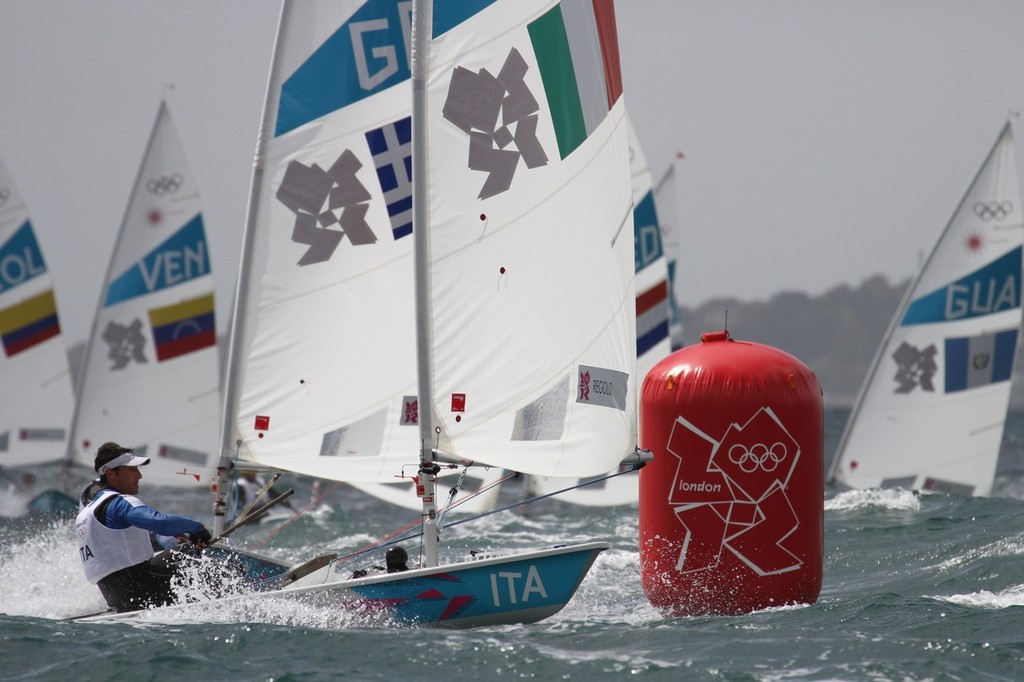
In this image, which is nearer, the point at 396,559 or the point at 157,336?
the point at 396,559

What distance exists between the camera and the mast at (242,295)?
10109 mm

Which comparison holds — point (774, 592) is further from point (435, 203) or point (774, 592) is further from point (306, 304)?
point (306, 304)

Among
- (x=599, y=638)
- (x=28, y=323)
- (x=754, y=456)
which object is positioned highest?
(x=28, y=323)

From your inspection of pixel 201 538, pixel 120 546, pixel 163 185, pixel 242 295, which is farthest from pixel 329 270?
pixel 163 185

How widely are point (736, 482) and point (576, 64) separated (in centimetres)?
297

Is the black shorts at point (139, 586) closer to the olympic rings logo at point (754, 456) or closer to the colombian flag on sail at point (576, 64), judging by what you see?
the olympic rings logo at point (754, 456)

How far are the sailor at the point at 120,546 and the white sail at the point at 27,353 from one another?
42.7ft

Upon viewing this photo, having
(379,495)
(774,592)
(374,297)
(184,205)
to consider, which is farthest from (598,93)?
(184,205)

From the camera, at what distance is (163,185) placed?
67.2ft

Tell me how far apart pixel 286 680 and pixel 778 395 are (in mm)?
3297

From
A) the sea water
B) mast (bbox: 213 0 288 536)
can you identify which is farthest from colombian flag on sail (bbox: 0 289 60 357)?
mast (bbox: 213 0 288 536)

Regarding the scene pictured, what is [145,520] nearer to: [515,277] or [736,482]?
[515,277]

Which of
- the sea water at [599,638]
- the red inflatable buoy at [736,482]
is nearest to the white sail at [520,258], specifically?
the red inflatable buoy at [736,482]

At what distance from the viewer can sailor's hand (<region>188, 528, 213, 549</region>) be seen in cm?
818
